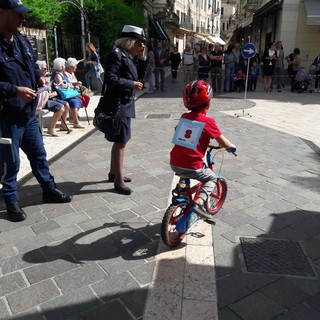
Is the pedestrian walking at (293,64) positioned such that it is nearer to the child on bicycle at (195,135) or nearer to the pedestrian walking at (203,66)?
the pedestrian walking at (203,66)

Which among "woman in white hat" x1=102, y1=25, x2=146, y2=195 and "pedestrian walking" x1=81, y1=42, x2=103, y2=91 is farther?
"pedestrian walking" x1=81, y1=42, x2=103, y2=91

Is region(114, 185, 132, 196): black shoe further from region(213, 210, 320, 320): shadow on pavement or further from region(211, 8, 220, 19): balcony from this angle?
region(211, 8, 220, 19): balcony

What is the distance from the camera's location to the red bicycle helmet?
3189 millimetres

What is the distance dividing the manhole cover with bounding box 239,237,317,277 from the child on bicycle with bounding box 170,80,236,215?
22.8 inches

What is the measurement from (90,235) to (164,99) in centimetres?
1009

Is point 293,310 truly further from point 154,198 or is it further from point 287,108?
point 287,108

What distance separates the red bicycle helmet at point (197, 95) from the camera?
10.5ft

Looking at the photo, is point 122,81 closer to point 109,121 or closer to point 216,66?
point 109,121

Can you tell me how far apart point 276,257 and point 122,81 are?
7.70 ft

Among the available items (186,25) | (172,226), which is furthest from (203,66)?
(186,25)

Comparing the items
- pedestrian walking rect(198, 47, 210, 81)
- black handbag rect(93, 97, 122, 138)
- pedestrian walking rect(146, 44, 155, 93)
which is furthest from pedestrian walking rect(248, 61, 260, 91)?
black handbag rect(93, 97, 122, 138)

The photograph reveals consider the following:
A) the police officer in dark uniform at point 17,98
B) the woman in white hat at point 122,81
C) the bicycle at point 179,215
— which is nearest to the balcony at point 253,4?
the woman in white hat at point 122,81

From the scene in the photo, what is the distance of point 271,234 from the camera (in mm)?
3672

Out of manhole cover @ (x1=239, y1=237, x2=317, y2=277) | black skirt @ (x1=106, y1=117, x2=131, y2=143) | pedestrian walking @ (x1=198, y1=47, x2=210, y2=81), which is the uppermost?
pedestrian walking @ (x1=198, y1=47, x2=210, y2=81)
